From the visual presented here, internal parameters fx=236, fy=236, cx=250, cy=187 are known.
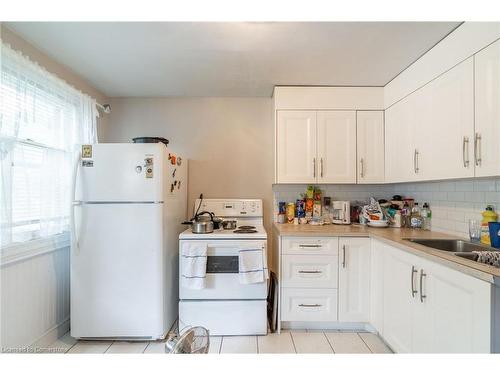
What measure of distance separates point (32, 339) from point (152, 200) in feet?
4.17

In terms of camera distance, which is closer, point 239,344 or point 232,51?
point 232,51

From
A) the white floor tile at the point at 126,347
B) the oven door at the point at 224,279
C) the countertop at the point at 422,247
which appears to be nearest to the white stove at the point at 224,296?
the oven door at the point at 224,279

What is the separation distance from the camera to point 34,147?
171 centimetres

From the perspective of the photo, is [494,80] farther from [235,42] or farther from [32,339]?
[32,339]

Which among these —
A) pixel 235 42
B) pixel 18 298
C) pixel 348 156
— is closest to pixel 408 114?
pixel 348 156

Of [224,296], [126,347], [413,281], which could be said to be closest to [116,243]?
[126,347]

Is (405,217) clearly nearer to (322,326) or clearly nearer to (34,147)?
(322,326)

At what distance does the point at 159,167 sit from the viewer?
6.07ft

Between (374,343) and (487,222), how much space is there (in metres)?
1.22

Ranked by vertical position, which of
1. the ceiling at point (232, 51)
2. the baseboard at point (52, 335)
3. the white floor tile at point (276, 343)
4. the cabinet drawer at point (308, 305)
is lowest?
the white floor tile at point (276, 343)

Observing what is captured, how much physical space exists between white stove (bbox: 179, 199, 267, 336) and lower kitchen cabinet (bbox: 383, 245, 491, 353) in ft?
3.14

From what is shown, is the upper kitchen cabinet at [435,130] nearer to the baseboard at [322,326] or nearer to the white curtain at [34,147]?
the baseboard at [322,326]

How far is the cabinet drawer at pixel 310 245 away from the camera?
2.01m

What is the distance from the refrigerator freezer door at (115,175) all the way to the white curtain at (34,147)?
0.77 ft
